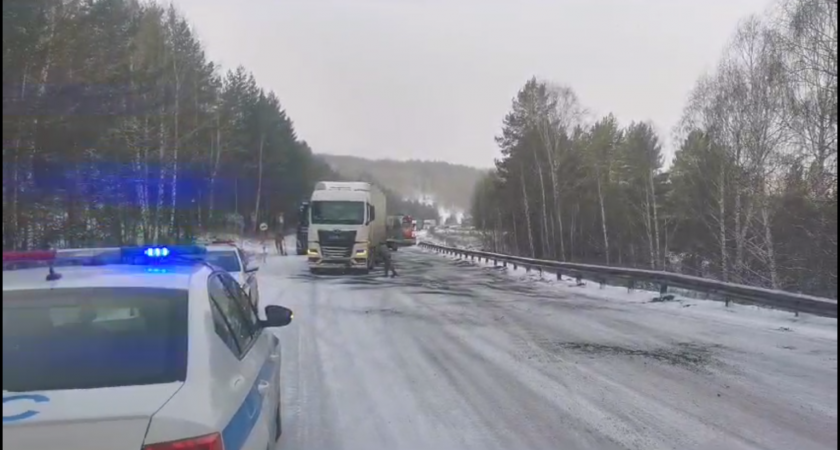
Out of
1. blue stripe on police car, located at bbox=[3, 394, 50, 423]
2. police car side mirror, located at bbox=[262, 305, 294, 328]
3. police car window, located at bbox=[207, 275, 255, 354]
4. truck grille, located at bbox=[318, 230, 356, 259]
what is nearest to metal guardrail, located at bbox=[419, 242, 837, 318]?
truck grille, located at bbox=[318, 230, 356, 259]

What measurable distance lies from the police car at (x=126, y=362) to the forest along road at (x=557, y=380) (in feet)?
7.45

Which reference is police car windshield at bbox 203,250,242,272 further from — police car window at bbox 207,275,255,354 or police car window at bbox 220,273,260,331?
police car window at bbox 207,275,255,354

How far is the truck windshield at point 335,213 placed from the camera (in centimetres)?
2873

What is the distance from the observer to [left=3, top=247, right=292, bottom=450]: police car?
2.72 m

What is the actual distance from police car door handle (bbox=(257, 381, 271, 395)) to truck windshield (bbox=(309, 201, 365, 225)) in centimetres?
2442

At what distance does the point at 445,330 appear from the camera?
12.6 meters

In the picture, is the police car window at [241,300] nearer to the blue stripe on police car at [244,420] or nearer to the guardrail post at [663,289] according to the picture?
the blue stripe on police car at [244,420]

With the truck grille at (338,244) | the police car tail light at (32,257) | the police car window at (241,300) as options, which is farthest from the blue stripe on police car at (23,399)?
the truck grille at (338,244)

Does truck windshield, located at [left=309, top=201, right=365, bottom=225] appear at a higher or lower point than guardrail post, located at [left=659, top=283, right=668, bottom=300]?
higher

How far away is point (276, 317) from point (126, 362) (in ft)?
7.23

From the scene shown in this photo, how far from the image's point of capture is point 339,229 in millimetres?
28516

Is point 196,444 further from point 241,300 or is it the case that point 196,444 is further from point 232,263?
point 232,263

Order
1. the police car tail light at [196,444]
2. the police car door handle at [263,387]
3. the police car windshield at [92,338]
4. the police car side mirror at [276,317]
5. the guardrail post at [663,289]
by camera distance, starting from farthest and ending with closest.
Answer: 1. the guardrail post at [663,289]
2. the police car side mirror at [276,317]
3. the police car door handle at [263,387]
4. the police car windshield at [92,338]
5. the police car tail light at [196,444]

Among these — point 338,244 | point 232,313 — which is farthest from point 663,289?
point 232,313
